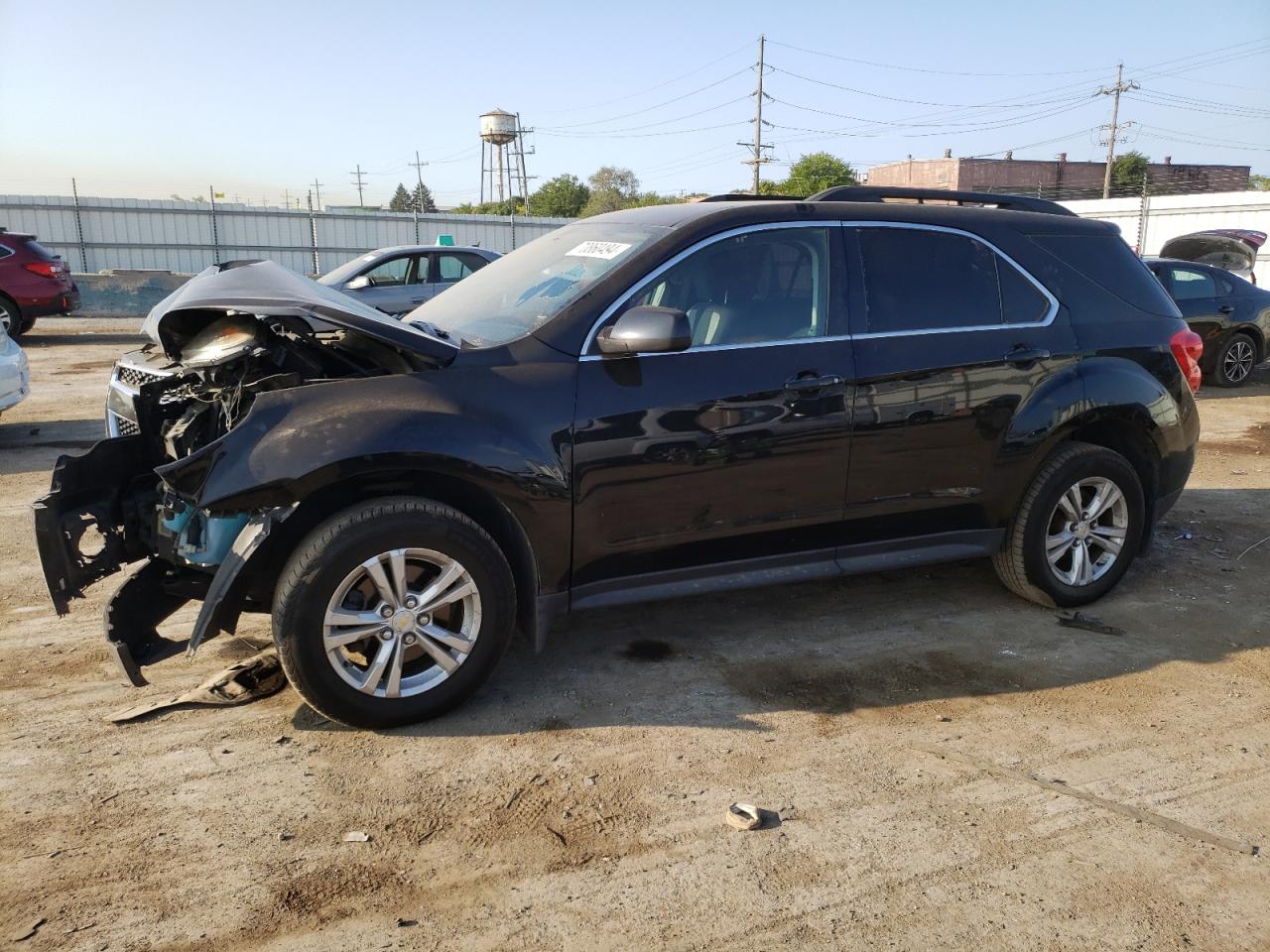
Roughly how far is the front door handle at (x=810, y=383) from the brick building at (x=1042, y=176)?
181 feet

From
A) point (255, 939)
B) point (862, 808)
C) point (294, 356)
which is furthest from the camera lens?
point (294, 356)

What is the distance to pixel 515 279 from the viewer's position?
4402 mm

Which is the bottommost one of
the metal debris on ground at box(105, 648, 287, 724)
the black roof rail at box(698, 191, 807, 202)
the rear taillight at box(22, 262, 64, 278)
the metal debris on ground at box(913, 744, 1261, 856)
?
the metal debris on ground at box(913, 744, 1261, 856)

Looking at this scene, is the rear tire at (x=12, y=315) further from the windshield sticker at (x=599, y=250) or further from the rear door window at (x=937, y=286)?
the rear door window at (x=937, y=286)

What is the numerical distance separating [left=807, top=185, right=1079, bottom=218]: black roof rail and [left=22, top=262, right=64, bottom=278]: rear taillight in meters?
14.1

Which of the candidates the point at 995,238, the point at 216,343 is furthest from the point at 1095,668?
the point at 216,343

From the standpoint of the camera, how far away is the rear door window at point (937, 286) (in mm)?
4273

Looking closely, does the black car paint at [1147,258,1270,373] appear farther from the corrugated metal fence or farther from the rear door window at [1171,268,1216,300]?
the corrugated metal fence

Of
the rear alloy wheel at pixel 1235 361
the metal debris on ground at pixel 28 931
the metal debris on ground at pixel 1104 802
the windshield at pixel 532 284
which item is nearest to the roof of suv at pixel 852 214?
the windshield at pixel 532 284

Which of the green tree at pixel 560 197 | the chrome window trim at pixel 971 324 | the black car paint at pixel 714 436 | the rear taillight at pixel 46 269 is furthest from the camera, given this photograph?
the green tree at pixel 560 197

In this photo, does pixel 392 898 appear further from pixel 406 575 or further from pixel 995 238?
pixel 995 238

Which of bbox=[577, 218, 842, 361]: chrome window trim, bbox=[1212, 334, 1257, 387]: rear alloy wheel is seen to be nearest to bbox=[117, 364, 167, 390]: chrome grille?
bbox=[577, 218, 842, 361]: chrome window trim

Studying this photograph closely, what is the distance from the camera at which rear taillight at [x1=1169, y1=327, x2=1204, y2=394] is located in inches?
197

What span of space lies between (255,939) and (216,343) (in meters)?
2.20
